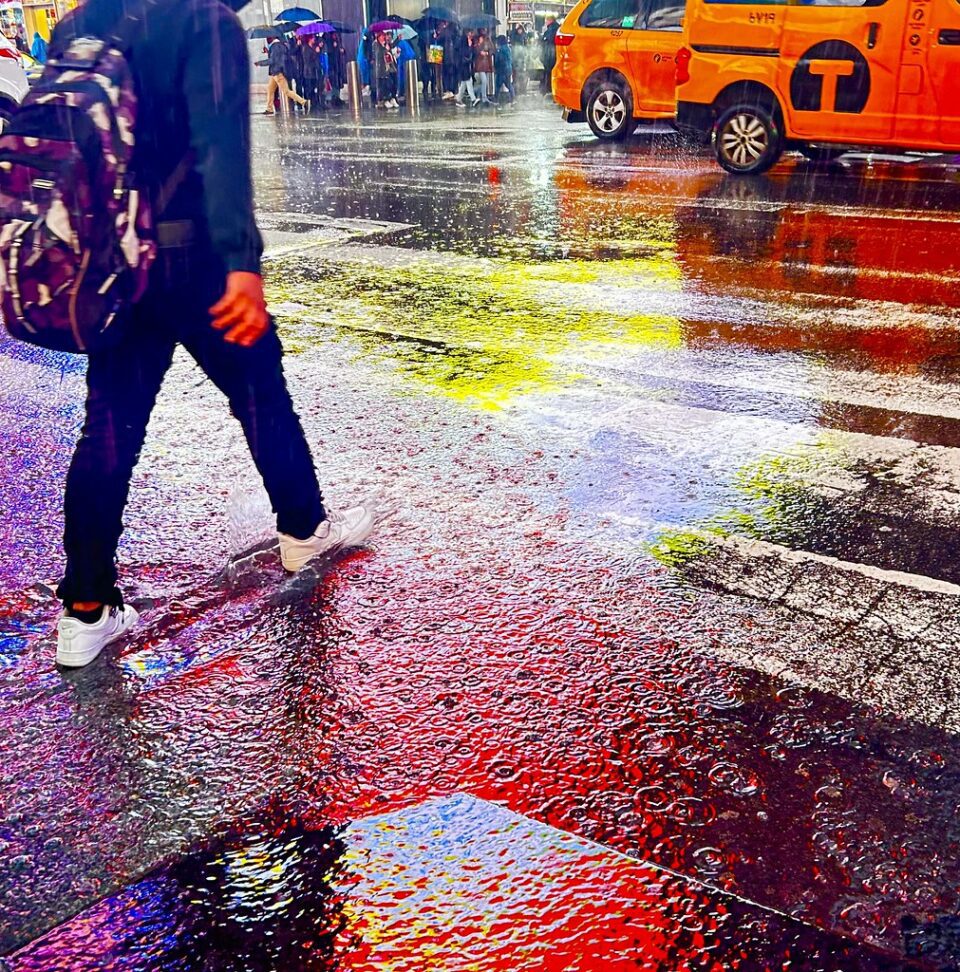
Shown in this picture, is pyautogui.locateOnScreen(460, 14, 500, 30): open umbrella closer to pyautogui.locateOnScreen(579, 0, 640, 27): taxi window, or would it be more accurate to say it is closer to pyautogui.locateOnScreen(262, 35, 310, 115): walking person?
pyautogui.locateOnScreen(262, 35, 310, 115): walking person

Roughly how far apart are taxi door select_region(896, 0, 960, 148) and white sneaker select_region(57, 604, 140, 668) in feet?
33.2

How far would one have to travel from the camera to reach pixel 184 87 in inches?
97.2

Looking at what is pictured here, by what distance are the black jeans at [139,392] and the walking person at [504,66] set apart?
29.5 metres

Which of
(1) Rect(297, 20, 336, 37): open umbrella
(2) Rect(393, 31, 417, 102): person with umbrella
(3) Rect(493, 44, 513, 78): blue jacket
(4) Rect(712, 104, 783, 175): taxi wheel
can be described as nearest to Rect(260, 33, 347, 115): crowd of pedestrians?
(1) Rect(297, 20, 336, 37): open umbrella

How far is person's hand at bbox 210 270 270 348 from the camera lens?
2.67 meters

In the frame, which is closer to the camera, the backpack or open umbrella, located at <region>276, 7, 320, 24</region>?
the backpack

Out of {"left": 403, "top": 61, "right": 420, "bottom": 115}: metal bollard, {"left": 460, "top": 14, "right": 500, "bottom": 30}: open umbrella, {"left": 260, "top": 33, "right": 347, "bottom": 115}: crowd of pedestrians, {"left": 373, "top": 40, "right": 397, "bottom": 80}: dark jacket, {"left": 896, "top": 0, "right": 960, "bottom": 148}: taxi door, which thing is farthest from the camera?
{"left": 460, "top": 14, "right": 500, "bottom": 30}: open umbrella

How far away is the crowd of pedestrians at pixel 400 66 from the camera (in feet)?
89.2

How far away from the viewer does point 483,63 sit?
29.2 meters

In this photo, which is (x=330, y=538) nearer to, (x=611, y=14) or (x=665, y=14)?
(x=665, y=14)

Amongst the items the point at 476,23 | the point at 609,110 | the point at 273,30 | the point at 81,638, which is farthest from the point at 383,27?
the point at 81,638

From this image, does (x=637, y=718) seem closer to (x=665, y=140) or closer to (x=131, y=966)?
(x=131, y=966)

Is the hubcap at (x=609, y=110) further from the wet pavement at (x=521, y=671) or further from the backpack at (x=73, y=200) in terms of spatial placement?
the backpack at (x=73, y=200)

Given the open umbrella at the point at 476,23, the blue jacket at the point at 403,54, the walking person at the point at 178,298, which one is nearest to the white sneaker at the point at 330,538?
the walking person at the point at 178,298
